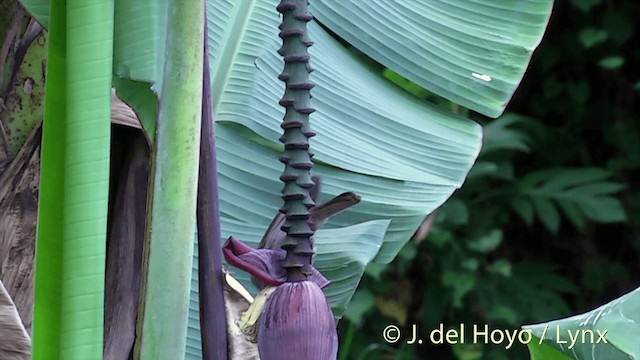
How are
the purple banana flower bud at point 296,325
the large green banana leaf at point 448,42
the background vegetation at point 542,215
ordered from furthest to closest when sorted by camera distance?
1. the background vegetation at point 542,215
2. the large green banana leaf at point 448,42
3. the purple banana flower bud at point 296,325

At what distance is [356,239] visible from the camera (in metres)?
0.70

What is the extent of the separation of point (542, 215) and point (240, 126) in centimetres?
96

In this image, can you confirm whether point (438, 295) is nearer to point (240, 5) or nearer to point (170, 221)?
point (240, 5)

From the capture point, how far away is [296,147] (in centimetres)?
45

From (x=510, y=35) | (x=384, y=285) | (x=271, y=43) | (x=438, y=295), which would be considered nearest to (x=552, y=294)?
(x=438, y=295)

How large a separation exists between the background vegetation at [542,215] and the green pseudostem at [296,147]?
97cm

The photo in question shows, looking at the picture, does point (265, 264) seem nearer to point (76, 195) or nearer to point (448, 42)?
point (76, 195)

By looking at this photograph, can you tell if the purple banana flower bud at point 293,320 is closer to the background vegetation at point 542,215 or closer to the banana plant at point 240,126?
the banana plant at point 240,126

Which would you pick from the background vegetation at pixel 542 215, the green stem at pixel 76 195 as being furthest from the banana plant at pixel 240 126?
the background vegetation at pixel 542 215

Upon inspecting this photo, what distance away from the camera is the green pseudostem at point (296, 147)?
1.48 ft

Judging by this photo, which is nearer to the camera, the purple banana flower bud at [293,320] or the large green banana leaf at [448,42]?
the purple banana flower bud at [293,320]

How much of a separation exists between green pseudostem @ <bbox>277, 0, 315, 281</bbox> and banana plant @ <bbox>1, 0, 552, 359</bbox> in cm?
5

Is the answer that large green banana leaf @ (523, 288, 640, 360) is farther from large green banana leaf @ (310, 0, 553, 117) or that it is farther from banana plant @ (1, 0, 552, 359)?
large green banana leaf @ (310, 0, 553, 117)

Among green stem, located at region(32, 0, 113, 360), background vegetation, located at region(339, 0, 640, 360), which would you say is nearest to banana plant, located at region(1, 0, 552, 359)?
green stem, located at region(32, 0, 113, 360)
